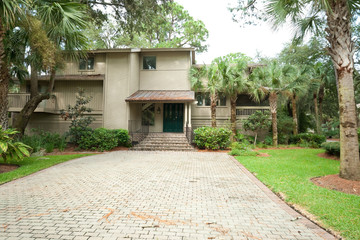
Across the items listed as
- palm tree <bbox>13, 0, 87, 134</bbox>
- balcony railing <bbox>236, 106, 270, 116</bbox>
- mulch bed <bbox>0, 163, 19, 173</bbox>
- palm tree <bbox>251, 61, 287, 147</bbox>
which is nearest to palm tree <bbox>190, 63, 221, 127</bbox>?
palm tree <bbox>251, 61, 287, 147</bbox>

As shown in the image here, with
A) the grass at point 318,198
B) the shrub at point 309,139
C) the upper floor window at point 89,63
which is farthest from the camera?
the upper floor window at point 89,63

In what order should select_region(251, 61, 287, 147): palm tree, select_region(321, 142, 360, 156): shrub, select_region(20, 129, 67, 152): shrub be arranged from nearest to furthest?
select_region(321, 142, 360, 156): shrub < select_region(20, 129, 67, 152): shrub < select_region(251, 61, 287, 147): palm tree

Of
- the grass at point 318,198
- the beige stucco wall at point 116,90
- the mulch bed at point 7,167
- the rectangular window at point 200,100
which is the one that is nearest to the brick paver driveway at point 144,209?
the grass at point 318,198

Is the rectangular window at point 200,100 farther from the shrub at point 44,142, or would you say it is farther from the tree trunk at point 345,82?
the tree trunk at point 345,82

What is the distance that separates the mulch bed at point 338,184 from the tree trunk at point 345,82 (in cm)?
23

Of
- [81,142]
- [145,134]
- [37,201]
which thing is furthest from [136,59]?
[37,201]

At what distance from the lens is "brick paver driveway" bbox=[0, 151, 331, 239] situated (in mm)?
3246

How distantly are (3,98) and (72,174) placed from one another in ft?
17.4

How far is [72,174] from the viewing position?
717 centimetres

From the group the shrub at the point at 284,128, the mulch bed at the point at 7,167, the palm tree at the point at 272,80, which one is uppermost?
the palm tree at the point at 272,80

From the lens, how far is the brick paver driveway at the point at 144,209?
3.25m

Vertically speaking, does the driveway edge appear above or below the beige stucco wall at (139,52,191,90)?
below

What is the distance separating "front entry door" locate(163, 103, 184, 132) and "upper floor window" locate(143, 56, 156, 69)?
356 cm

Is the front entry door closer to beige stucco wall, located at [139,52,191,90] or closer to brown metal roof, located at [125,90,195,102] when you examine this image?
brown metal roof, located at [125,90,195,102]
